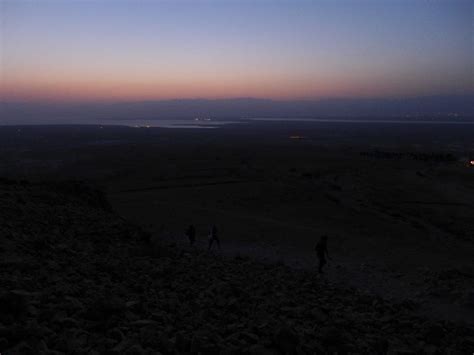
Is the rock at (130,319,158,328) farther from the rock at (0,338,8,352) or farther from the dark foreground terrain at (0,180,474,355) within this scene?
the rock at (0,338,8,352)

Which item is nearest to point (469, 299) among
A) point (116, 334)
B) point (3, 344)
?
point (116, 334)

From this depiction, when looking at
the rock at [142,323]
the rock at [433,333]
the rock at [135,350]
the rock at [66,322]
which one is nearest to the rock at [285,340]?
the rock at [142,323]

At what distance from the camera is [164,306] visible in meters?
6.83

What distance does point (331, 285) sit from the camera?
11227mm

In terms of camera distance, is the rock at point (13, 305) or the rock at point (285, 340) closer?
the rock at point (13, 305)

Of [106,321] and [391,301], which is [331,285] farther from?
[106,321]

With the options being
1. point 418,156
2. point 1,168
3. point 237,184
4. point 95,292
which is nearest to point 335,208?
point 237,184

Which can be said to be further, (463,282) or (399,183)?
(399,183)

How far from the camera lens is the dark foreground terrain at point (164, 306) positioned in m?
5.04

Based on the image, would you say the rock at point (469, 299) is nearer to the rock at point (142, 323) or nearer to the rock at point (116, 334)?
the rock at point (142, 323)

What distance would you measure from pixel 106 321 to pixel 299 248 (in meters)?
12.5

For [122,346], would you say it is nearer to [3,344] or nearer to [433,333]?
[3,344]

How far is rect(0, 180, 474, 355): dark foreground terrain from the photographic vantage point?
5.04 m

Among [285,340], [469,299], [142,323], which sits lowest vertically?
[469,299]
